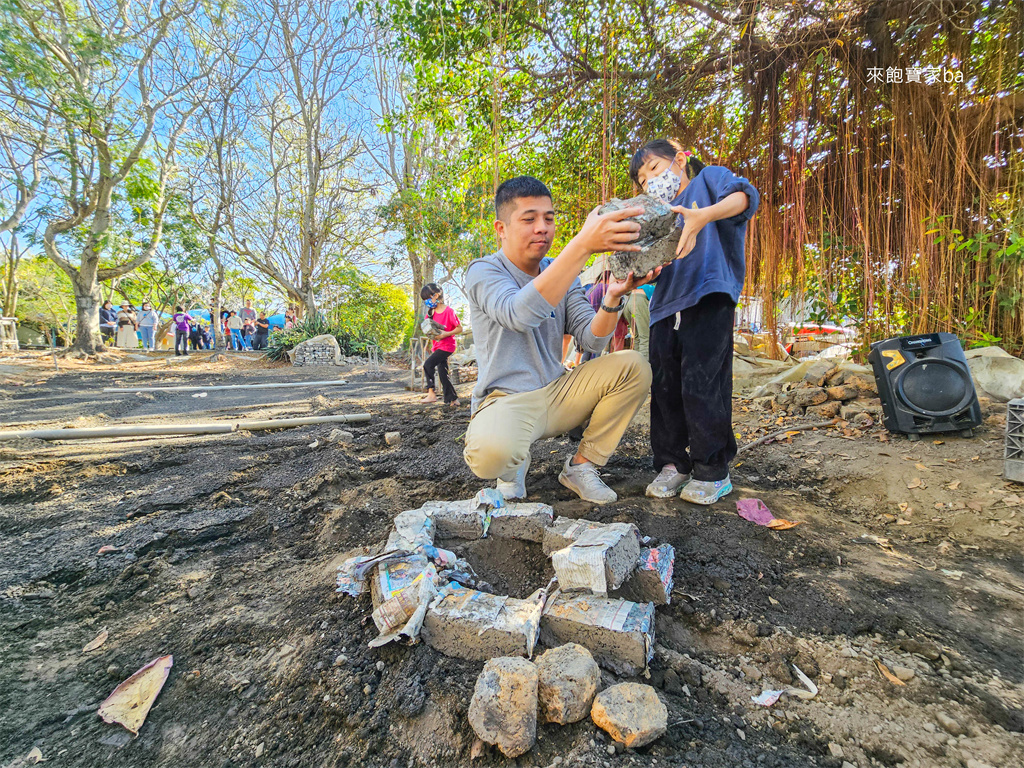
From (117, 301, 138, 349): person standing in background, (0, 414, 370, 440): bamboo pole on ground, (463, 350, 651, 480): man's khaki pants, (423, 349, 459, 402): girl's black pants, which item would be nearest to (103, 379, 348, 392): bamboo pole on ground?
(423, 349, 459, 402): girl's black pants

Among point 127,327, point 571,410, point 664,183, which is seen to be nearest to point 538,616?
point 571,410

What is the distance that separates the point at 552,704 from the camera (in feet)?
3.17

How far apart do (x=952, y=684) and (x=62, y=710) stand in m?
1.98

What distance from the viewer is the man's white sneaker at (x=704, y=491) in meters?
1.98

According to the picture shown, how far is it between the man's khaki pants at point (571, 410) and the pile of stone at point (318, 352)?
11747 millimetres

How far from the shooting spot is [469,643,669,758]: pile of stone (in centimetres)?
91

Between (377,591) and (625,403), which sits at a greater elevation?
(625,403)

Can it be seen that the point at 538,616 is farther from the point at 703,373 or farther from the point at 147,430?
the point at 147,430

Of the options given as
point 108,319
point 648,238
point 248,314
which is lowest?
point 648,238

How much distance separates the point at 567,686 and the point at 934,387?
280cm

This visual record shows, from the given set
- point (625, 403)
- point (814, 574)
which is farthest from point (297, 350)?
point (814, 574)

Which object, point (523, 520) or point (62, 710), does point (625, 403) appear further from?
point (62, 710)

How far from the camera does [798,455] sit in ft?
8.78

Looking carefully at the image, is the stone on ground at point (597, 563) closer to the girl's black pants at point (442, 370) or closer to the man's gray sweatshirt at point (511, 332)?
the man's gray sweatshirt at point (511, 332)
